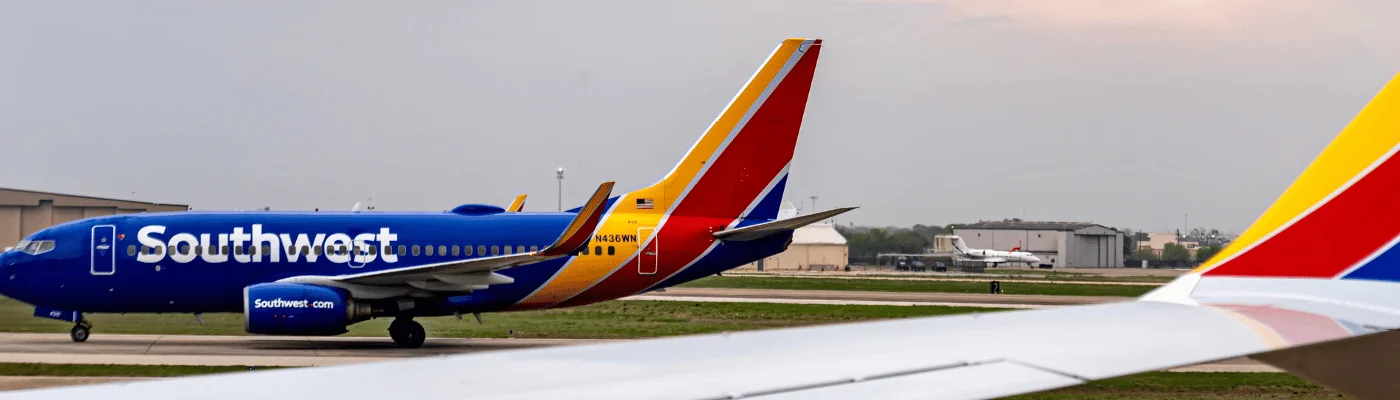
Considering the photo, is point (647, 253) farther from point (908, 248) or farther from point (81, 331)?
point (908, 248)

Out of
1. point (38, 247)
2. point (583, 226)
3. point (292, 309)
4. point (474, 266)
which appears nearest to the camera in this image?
point (583, 226)

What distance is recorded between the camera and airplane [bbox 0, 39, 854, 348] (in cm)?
2317

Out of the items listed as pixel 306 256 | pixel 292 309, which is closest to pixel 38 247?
pixel 306 256

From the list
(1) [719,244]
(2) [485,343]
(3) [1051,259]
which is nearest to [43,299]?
(2) [485,343]

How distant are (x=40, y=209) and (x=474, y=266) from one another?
196ft

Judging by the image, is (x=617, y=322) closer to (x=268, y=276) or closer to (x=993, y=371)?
(x=268, y=276)

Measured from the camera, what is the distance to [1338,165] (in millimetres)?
5250

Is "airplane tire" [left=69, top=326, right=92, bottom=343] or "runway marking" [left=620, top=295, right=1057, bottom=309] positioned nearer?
"airplane tire" [left=69, top=326, right=92, bottom=343]

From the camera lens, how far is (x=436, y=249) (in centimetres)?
2377

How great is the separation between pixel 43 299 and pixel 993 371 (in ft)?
76.3

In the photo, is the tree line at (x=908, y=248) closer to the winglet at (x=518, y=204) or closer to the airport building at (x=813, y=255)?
the airport building at (x=813, y=255)

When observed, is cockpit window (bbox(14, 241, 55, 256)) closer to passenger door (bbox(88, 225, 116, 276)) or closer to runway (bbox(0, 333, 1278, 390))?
passenger door (bbox(88, 225, 116, 276))

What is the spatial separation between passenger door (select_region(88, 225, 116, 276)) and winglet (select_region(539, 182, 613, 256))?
26.2 feet

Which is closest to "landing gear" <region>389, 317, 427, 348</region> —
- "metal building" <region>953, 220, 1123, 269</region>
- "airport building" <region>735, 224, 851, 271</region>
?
"airport building" <region>735, 224, 851, 271</region>
